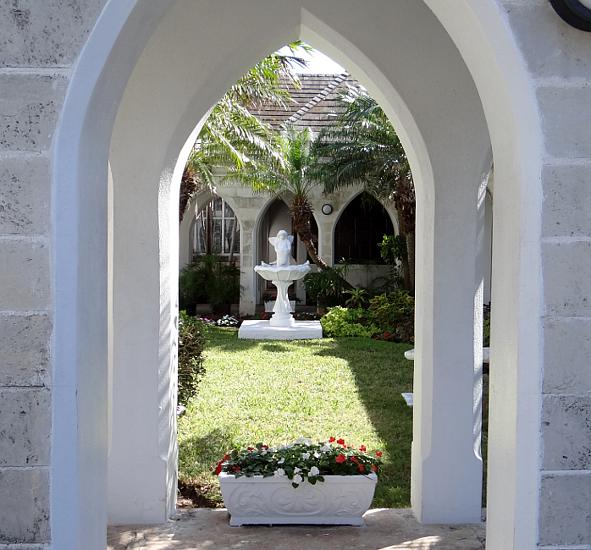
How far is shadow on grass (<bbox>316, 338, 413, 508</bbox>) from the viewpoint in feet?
20.3

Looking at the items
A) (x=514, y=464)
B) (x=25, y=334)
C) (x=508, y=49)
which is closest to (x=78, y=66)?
(x=25, y=334)

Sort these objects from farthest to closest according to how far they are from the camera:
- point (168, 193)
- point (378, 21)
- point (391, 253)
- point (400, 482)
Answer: point (391, 253) < point (400, 482) < point (168, 193) < point (378, 21)

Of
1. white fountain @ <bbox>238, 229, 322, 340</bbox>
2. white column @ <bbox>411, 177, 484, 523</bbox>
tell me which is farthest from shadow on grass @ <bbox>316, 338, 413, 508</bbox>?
white fountain @ <bbox>238, 229, 322, 340</bbox>

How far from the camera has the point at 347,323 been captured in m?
15.2

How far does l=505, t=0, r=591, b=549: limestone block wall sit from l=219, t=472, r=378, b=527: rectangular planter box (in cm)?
252

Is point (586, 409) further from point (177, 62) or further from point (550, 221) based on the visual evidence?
point (177, 62)

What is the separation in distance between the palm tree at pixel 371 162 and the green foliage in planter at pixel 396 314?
30.0 inches

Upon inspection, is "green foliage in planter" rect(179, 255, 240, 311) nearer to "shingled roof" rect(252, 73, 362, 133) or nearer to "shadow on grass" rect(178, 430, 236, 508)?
"shingled roof" rect(252, 73, 362, 133)

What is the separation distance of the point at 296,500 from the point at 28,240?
3.14 m

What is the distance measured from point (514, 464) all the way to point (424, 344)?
2.67 m

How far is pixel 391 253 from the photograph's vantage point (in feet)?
56.1

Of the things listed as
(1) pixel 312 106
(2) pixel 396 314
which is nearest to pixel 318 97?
(1) pixel 312 106

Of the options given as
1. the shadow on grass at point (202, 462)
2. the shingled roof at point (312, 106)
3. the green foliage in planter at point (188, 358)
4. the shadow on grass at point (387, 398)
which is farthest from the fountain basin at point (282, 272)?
the shadow on grass at point (202, 462)

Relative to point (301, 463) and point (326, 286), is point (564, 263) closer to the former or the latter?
point (301, 463)
